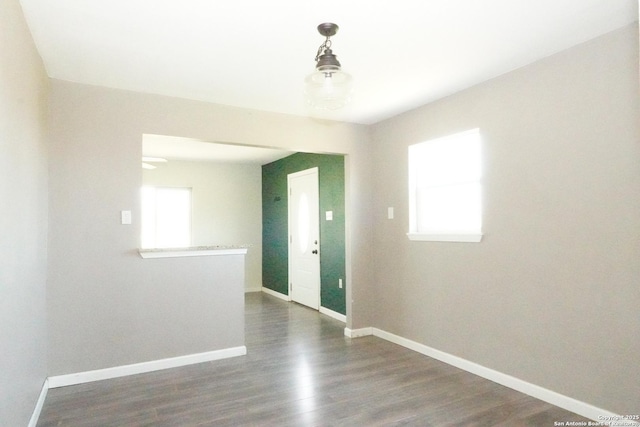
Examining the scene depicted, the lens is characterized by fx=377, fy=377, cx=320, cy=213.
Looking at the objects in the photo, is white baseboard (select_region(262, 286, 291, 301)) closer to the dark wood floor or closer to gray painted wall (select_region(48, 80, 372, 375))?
the dark wood floor

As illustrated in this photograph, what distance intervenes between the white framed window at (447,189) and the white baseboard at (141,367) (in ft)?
6.94

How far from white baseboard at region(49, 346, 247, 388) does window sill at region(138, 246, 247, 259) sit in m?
0.90

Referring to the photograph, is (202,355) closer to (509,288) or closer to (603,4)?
(509,288)

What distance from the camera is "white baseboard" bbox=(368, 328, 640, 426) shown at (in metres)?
2.33

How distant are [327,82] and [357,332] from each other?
9.86 ft

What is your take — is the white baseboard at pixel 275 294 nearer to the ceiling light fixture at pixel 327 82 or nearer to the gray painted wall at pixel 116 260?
the gray painted wall at pixel 116 260

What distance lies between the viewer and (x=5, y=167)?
1694mm

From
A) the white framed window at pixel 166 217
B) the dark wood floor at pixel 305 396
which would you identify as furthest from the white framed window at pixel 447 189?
the white framed window at pixel 166 217

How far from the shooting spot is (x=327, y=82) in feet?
6.52

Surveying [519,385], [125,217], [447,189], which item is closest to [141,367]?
[125,217]

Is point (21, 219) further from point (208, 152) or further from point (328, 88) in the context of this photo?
point (208, 152)

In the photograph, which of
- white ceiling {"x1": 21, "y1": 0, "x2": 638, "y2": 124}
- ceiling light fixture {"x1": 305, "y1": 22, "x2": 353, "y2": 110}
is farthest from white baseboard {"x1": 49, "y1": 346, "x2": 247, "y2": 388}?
ceiling light fixture {"x1": 305, "y1": 22, "x2": 353, "y2": 110}

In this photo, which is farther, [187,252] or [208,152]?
[208,152]

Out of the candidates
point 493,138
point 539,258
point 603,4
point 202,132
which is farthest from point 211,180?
point 603,4
